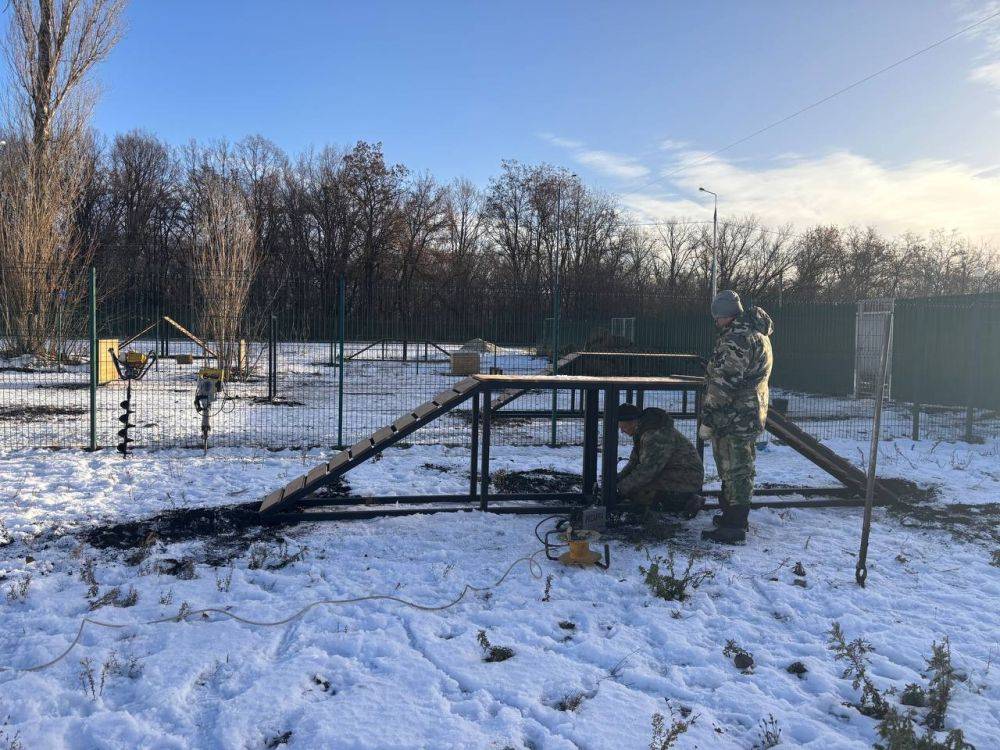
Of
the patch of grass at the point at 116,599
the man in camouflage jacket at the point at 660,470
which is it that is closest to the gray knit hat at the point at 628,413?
the man in camouflage jacket at the point at 660,470

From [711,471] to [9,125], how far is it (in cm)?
2279

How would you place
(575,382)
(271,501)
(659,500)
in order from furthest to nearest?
1. (659,500)
2. (575,382)
3. (271,501)

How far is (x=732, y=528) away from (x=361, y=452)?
10.3ft

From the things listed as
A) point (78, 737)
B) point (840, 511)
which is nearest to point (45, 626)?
point (78, 737)

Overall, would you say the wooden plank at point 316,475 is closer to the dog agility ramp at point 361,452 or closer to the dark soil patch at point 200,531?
the dog agility ramp at point 361,452

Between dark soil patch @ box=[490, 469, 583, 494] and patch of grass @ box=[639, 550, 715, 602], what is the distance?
231 cm

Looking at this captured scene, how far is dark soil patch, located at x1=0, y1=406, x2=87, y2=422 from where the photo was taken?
1138 centimetres

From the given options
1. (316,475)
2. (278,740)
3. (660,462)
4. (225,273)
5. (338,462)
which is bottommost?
(278,740)

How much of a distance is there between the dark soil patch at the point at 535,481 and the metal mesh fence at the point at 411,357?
1.85m

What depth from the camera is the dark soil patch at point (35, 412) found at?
11.4 meters

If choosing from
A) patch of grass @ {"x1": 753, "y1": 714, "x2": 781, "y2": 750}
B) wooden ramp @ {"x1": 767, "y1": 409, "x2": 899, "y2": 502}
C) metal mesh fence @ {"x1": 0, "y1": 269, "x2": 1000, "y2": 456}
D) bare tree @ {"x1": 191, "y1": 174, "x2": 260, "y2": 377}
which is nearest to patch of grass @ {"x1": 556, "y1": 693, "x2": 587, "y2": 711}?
patch of grass @ {"x1": 753, "y1": 714, "x2": 781, "y2": 750}

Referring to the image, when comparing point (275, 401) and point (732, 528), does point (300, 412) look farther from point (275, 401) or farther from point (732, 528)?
point (732, 528)

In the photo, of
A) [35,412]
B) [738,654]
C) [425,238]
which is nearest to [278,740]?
[738,654]

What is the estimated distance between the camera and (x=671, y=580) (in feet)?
14.3
